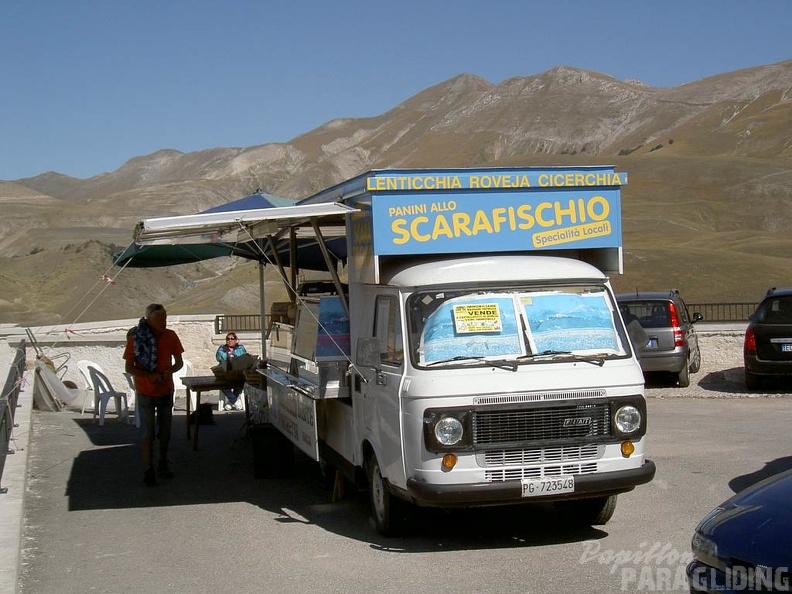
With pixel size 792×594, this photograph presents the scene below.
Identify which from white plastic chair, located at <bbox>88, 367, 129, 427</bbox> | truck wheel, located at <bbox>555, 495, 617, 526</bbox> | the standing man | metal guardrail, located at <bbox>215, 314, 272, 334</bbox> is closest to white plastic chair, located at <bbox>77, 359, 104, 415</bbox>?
white plastic chair, located at <bbox>88, 367, 129, 427</bbox>

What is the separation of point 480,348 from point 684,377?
10814mm

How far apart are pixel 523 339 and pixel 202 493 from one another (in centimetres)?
406

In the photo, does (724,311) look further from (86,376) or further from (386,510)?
(386,510)

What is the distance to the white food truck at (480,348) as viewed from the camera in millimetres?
6918

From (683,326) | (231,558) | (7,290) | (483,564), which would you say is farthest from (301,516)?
(7,290)

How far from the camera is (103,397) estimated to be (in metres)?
14.7

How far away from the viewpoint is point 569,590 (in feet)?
19.8

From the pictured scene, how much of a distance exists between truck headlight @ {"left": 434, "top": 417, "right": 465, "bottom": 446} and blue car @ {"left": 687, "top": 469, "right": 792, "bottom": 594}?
2296 mm

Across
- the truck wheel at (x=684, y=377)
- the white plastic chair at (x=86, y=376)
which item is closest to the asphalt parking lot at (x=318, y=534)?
the white plastic chair at (x=86, y=376)

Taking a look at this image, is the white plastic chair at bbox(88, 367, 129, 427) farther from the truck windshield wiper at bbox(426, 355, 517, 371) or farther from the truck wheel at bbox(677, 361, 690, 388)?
the truck wheel at bbox(677, 361, 690, 388)

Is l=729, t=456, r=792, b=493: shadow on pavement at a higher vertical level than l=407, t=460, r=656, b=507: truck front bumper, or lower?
lower

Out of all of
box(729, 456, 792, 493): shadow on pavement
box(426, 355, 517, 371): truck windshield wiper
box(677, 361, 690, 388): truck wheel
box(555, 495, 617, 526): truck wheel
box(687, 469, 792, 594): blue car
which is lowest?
box(677, 361, 690, 388): truck wheel

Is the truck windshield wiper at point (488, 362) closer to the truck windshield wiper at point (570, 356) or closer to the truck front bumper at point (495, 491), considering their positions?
the truck windshield wiper at point (570, 356)

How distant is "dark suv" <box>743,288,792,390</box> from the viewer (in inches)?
597
